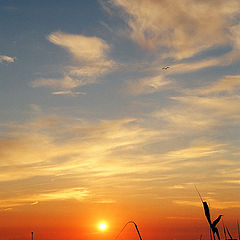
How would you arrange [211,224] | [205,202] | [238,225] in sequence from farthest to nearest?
[238,225] → [211,224] → [205,202]

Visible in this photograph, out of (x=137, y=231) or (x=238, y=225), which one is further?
(x=238, y=225)

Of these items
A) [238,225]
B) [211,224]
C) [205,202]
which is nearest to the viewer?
[205,202]

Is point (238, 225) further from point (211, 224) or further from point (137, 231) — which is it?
point (137, 231)

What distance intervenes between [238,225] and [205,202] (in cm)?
173

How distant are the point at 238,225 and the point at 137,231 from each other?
2393 mm

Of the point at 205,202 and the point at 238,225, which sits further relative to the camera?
the point at 238,225

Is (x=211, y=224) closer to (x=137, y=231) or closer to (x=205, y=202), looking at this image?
(x=205, y=202)

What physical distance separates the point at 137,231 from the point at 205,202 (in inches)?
58.3

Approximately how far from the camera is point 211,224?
731 centimetres

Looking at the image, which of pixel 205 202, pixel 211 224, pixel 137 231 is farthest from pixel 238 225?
pixel 137 231

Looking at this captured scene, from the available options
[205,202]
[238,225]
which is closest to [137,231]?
[205,202]

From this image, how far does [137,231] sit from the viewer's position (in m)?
7.14

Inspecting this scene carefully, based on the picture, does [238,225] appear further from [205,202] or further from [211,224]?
[205,202]

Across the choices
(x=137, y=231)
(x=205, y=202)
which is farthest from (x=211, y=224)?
(x=137, y=231)
